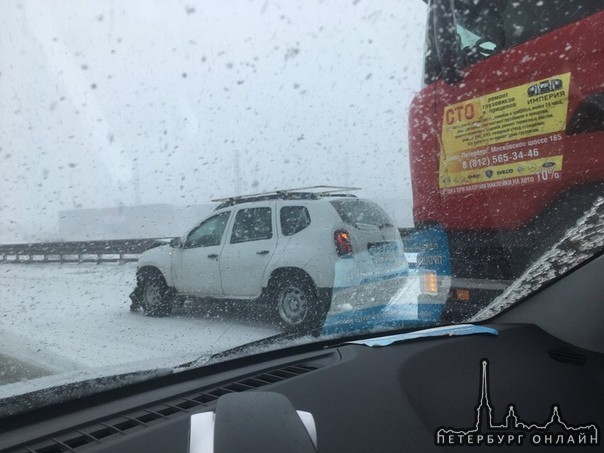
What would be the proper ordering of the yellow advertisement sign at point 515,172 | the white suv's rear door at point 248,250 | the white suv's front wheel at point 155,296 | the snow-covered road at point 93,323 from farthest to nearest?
the white suv's rear door at point 248,250
the yellow advertisement sign at point 515,172
the white suv's front wheel at point 155,296
the snow-covered road at point 93,323

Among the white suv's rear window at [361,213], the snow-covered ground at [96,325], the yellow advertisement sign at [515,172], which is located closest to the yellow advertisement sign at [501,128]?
Answer: the yellow advertisement sign at [515,172]

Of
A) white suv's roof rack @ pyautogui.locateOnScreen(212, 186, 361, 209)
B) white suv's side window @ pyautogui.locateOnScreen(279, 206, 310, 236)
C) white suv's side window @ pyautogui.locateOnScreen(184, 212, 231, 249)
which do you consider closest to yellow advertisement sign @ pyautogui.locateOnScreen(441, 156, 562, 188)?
white suv's roof rack @ pyautogui.locateOnScreen(212, 186, 361, 209)

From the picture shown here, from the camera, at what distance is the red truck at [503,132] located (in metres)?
3.73

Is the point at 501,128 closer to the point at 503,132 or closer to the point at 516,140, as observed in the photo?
the point at 503,132

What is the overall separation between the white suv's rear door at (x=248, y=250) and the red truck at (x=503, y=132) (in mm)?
1386

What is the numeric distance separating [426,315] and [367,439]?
1968 mm

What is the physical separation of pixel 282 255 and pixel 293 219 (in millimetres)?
303

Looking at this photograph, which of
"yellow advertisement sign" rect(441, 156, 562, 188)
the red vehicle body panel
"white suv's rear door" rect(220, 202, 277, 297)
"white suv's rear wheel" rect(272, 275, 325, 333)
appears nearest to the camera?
the red vehicle body panel

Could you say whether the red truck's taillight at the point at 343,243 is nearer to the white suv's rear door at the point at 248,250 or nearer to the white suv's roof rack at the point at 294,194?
the white suv's roof rack at the point at 294,194

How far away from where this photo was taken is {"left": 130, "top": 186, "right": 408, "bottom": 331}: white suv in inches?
155

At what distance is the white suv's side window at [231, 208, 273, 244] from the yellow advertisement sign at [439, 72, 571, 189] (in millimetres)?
1525

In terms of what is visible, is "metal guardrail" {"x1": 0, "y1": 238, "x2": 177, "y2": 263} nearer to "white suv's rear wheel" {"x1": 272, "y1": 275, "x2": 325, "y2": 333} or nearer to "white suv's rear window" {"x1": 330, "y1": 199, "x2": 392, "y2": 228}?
"white suv's rear wheel" {"x1": 272, "y1": 275, "x2": 325, "y2": 333}

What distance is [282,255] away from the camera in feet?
14.3

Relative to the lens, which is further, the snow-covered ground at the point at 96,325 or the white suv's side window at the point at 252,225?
the white suv's side window at the point at 252,225
